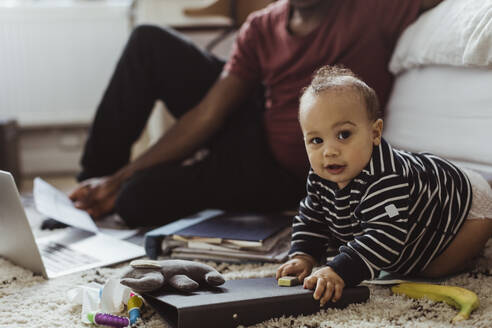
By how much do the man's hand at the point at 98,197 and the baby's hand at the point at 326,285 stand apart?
86cm

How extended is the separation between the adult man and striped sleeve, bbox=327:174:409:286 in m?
0.55

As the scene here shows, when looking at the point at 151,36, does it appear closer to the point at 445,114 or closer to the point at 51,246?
the point at 51,246

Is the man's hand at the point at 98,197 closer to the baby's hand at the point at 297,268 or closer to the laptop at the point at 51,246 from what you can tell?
the laptop at the point at 51,246

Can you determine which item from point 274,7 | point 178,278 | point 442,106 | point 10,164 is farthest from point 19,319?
point 10,164

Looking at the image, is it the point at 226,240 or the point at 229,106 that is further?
the point at 229,106

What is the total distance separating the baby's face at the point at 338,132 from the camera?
30.3 inches

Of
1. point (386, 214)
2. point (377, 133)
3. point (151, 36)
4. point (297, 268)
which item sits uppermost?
point (151, 36)

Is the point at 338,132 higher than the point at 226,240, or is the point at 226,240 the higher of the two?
the point at 338,132

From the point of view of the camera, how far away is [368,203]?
2.61 feet

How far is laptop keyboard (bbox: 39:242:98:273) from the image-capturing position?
107cm

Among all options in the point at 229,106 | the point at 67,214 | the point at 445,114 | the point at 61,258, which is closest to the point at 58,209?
the point at 67,214

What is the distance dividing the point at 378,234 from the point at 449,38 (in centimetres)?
49

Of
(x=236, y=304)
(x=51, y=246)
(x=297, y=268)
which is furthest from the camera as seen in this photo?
(x=51, y=246)

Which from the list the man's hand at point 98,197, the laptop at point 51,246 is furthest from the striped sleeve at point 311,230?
the man's hand at point 98,197
